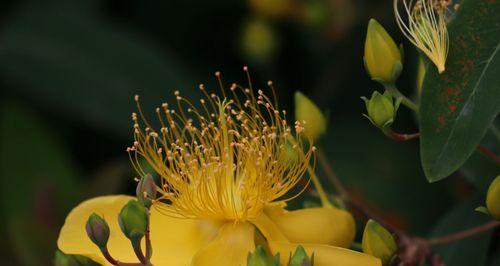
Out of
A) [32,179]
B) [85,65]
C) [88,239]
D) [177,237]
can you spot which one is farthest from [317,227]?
[85,65]

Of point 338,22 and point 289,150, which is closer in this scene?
point 289,150

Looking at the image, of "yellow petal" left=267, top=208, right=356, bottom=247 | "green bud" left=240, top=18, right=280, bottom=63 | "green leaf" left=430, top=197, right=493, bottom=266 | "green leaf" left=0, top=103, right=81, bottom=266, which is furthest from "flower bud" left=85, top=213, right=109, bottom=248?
"green bud" left=240, top=18, right=280, bottom=63

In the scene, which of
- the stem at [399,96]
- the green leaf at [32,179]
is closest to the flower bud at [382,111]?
the stem at [399,96]

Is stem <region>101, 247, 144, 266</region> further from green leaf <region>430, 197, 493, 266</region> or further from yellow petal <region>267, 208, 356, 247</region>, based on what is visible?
green leaf <region>430, 197, 493, 266</region>

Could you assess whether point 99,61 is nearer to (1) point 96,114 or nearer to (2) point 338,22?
(1) point 96,114

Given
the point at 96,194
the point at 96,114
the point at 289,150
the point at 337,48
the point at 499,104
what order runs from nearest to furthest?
the point at 499,104 < the point at 289,150 < the point at 96,194 < the point at 96,114 < the point at 337,48

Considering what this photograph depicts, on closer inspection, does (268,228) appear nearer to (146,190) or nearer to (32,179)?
(146,190)

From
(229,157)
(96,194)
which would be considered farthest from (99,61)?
(229,157)
